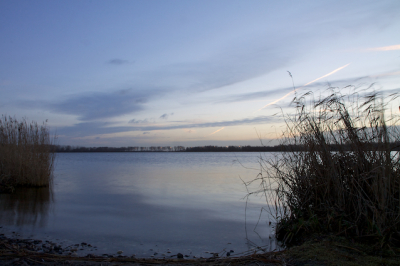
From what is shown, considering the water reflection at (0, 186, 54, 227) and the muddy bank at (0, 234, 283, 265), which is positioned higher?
the muddy bank at (0, 234, 283, 265)

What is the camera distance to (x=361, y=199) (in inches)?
160

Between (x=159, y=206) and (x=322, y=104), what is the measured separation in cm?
529

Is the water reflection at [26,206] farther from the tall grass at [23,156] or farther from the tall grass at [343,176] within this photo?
the tall grass at [343,176]

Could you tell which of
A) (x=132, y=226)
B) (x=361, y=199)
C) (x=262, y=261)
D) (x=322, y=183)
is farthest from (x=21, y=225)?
(x=361, y=199)

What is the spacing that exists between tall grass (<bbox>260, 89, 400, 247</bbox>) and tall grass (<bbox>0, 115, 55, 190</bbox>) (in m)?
9.77

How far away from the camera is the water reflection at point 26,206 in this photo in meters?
6.09

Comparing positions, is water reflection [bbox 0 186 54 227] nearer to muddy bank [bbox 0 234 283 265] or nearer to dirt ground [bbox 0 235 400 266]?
muddy bank [bbox 0 234 283 265]

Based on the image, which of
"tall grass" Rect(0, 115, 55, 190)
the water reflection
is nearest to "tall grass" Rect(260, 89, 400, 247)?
the water reflection

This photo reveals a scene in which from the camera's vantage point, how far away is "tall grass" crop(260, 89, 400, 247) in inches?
146

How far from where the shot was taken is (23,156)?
1025 centimetres

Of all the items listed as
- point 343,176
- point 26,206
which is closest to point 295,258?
point 343,176

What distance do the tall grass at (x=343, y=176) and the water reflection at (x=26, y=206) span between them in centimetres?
549

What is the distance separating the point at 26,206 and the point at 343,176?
26.6ft

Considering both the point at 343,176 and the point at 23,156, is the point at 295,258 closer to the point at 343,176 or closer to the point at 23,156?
the point at 343,176
